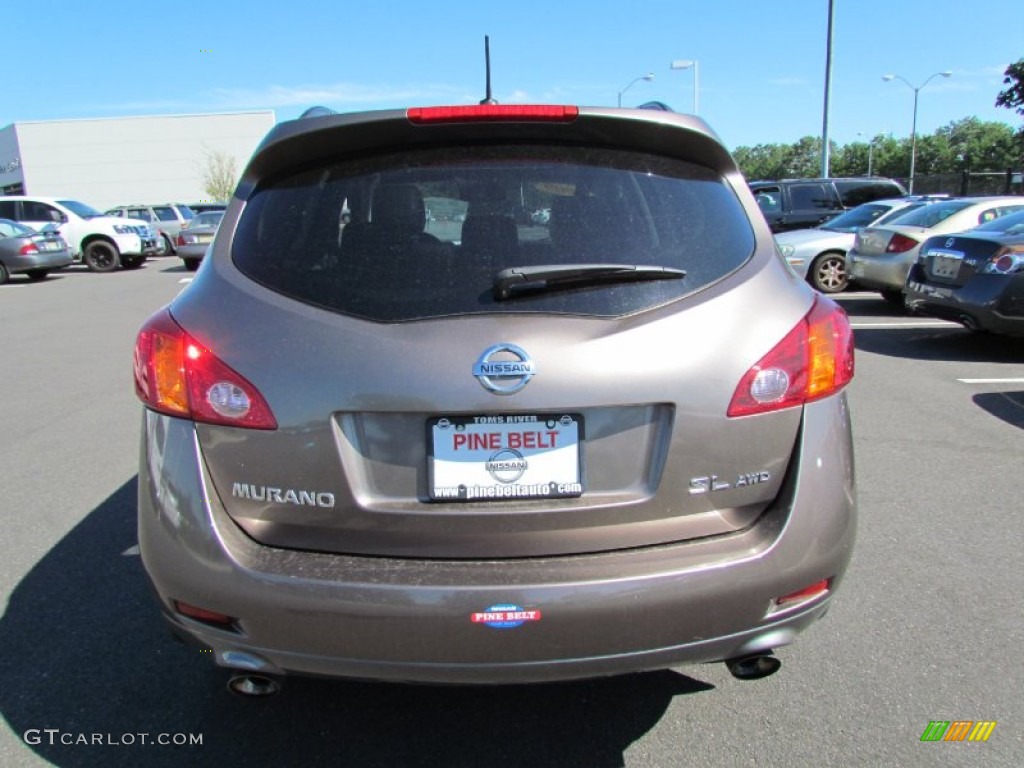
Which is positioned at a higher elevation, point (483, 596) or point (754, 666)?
point (483, 596)

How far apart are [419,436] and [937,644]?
2143 millimetres

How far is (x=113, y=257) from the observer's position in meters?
21.4

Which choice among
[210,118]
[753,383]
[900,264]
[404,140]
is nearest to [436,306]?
[404,140]

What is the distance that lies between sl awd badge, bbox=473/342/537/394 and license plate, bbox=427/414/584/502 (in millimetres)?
80

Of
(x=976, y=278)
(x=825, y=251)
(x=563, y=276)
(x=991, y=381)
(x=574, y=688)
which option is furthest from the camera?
(x=825, y=251)

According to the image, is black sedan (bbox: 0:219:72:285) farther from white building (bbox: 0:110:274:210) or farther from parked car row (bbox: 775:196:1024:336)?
white building (bbox: 0:110:274:210)

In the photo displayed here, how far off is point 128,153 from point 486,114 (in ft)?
227

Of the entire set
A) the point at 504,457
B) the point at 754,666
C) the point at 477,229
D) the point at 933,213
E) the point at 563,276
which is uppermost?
the point at 477,229

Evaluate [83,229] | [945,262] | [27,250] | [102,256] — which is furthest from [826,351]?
[83,229]

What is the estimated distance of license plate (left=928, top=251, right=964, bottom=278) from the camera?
7980 millimetres

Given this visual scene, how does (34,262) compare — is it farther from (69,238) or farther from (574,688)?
(574,688)

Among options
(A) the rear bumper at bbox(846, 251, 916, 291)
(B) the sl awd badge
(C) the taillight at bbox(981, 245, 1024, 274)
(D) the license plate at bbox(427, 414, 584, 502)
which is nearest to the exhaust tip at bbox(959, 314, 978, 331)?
(C) the taillight at bbox(981, 245, 1024, 274)

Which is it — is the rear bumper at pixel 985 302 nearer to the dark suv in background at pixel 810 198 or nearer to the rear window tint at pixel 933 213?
the rear window tint at pixel 933 213

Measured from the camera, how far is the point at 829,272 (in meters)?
12.7
